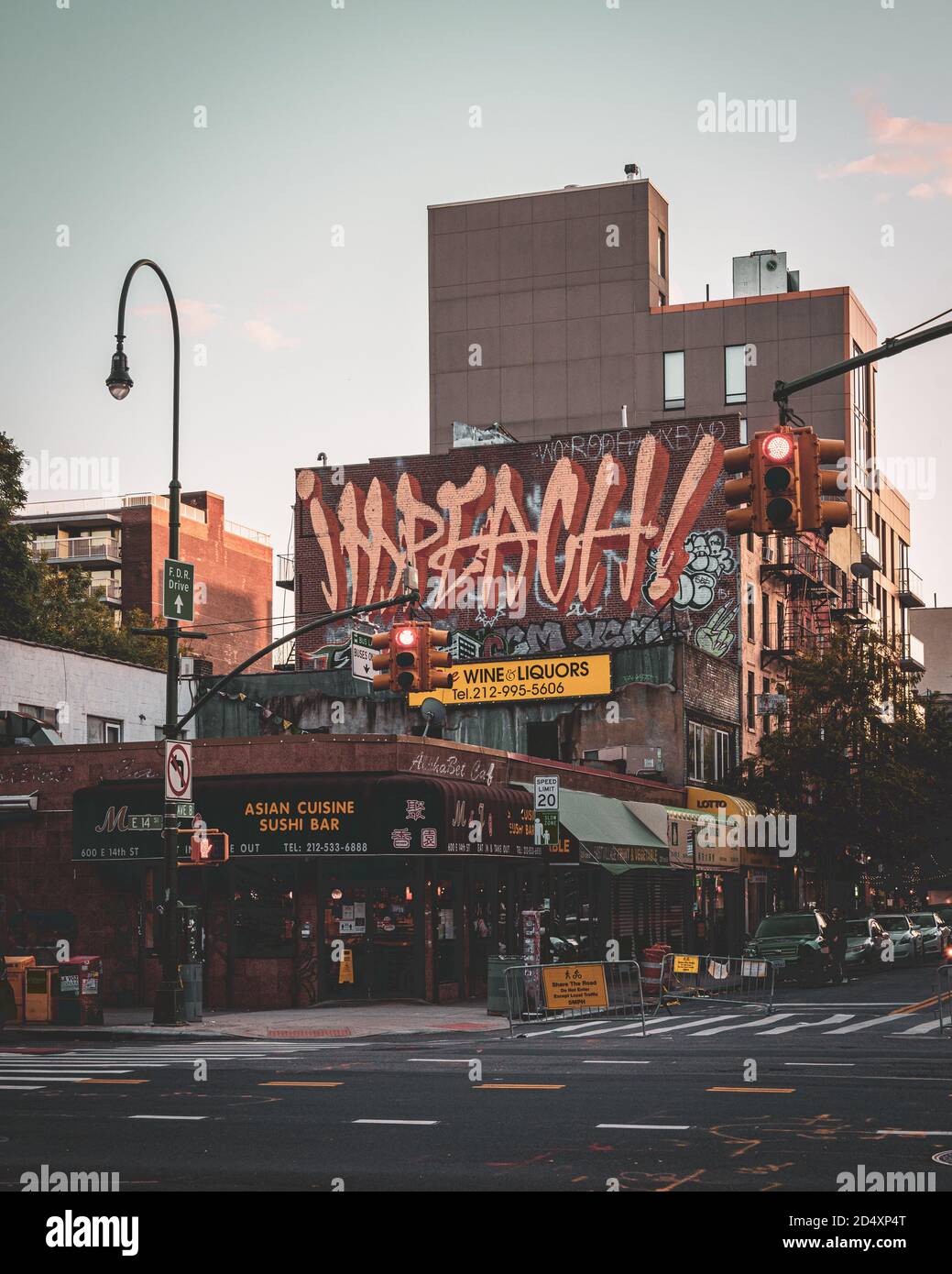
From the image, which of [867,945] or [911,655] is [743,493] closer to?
[867,945]

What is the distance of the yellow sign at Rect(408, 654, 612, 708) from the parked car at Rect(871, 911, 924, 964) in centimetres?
1106

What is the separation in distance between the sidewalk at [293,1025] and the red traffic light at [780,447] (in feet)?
50.3

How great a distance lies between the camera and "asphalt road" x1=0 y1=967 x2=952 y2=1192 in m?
12.2

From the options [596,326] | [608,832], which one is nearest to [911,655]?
[596,326]

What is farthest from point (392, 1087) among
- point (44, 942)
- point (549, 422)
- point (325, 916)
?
point (549, 422)

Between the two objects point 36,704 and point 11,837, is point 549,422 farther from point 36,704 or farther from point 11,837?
point 11,837

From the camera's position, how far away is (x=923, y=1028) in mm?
25828

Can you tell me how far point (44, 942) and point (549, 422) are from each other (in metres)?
46.3

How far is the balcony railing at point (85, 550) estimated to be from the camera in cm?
10419

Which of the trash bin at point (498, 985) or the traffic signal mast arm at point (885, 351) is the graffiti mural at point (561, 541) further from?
the traffic signal mast arm at point (885, 351)

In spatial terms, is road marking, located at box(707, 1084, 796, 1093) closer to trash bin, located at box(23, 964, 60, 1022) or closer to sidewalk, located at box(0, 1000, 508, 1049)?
sidewalk, located at box(0, 1000, 508, 1049)

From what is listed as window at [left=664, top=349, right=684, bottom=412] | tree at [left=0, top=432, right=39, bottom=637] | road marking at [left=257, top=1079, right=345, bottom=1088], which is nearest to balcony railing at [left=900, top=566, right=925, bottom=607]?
window at [left=664, top=349, right=684, bottom=412]

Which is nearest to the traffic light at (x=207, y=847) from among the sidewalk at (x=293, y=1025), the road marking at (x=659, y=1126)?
the sidewalk at (x=293, y=1025)

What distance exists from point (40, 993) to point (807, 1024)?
1300 cm
